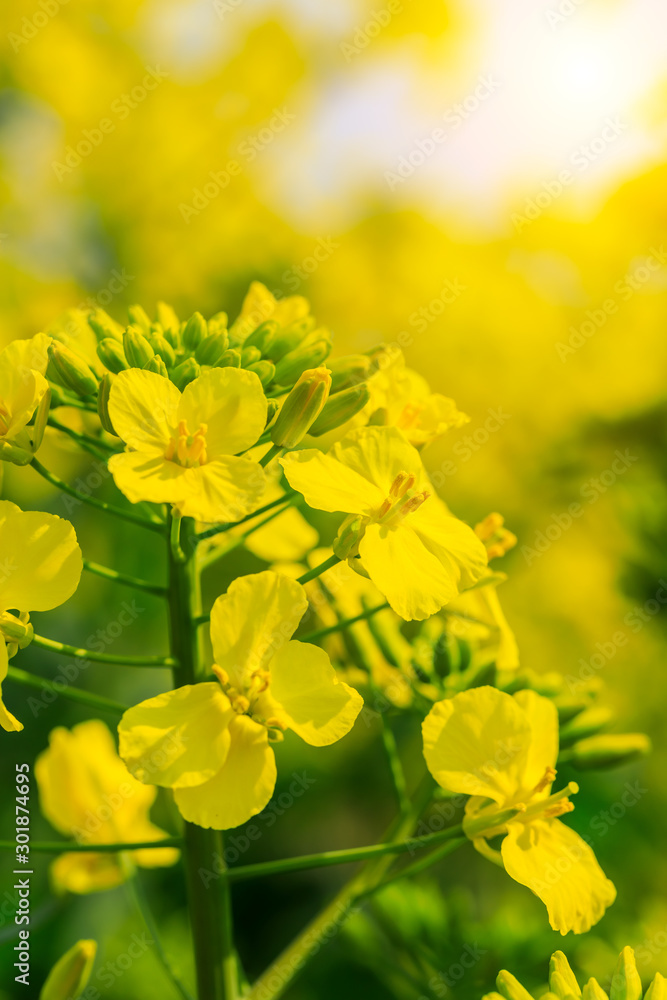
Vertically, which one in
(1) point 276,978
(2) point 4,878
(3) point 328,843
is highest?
(1) point 276,978

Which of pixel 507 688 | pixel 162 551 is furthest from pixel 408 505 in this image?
pixel 162 551

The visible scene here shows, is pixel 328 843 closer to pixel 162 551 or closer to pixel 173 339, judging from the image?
pixel 162 551

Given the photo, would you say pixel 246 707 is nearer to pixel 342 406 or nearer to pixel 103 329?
pixel 342 406

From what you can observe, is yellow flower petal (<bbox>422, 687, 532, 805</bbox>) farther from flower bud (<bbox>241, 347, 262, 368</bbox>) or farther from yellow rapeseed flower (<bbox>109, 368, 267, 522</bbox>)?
flower bud (<bbox>241, 347, 262, 368</bbox>)

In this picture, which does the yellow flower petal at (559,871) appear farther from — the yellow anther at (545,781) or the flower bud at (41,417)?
the flower bud at (41,417)

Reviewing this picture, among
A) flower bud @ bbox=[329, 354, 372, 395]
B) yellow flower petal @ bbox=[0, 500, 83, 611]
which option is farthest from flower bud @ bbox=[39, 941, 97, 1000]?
flower bud @ bbox=[329, 354, 372, 395]

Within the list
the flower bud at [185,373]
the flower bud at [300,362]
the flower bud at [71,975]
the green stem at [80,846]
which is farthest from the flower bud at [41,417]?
the flower bud at [71,975]
